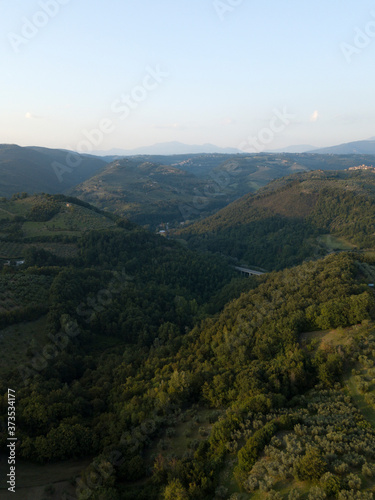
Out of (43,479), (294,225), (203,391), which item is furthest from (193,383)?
(294,225)

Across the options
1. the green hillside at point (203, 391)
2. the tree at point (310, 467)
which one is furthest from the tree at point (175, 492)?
the tree at point (310, 467)

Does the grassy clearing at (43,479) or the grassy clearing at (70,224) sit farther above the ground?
the grassy clearing at (70,224)

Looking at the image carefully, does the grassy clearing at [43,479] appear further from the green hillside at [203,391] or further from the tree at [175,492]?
the tree at [175,492]

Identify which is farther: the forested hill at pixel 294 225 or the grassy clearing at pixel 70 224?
the forested hill at pixel 294 225

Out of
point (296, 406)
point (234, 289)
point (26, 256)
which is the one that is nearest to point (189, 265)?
point (234, 289)

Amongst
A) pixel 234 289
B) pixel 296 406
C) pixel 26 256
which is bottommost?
pixel 234 289

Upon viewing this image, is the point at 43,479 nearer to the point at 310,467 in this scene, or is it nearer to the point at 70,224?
the point at 310,467

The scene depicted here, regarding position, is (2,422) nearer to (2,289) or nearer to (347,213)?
(2,289)

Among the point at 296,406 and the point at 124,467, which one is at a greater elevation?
the point at 296,406
